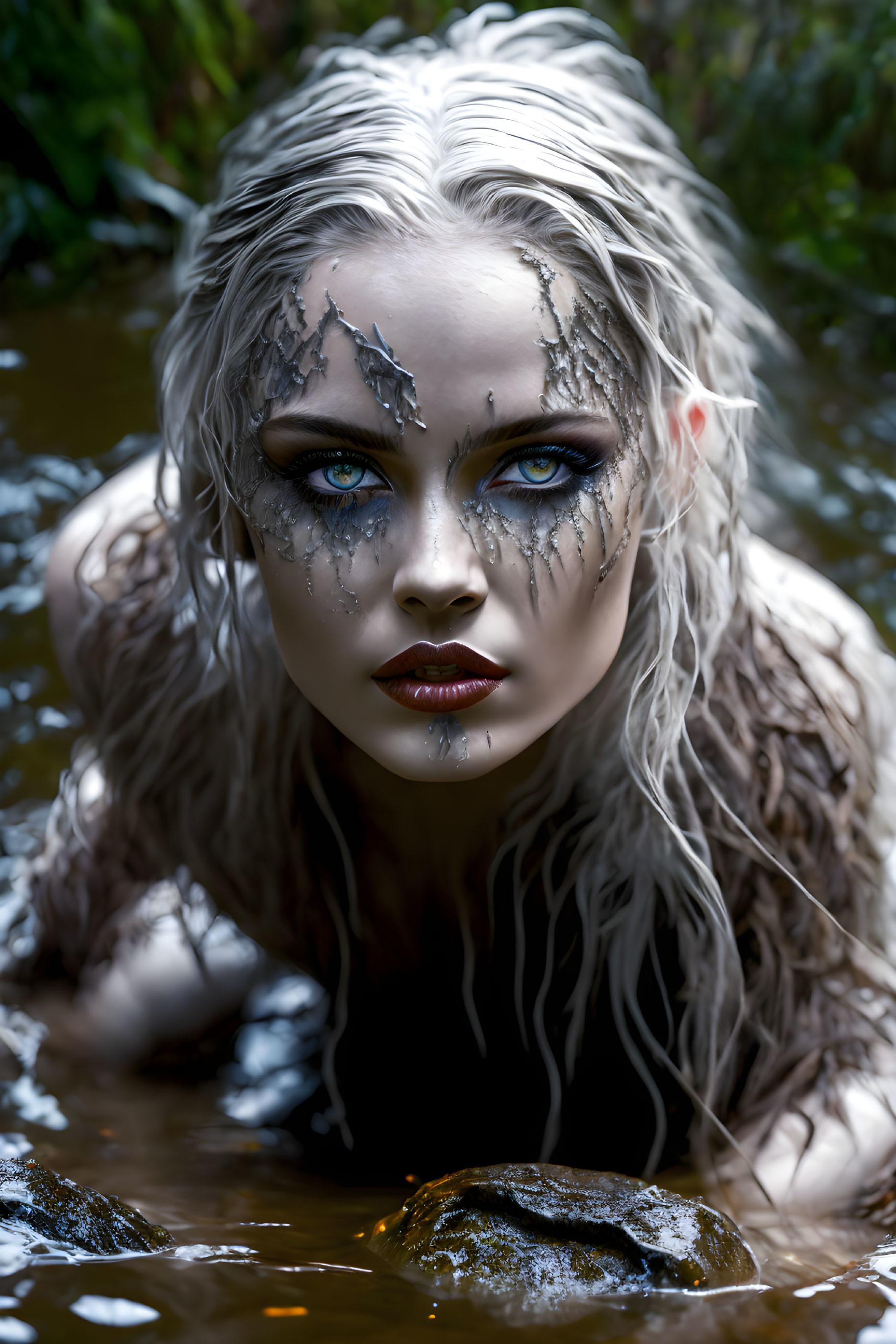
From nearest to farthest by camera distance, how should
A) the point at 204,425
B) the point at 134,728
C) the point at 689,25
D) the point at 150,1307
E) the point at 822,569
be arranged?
the point at 150,1307
the point at 204,425
the point at 134,728
the point at 822,569
the point at 689,25

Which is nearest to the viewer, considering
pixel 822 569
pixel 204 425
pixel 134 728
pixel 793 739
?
pixel 204 425

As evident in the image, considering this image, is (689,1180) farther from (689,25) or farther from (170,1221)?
(689,25)

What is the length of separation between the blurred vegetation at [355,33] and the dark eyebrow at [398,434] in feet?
6.42

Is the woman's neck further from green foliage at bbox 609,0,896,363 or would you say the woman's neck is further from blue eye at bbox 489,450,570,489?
green foliage at bbox 609,0,896,363

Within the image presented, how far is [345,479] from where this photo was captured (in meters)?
1.14

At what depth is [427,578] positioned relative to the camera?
3.49 ft

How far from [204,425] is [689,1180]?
2.81 feet

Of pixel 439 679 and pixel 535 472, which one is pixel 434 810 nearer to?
pixel 439 679

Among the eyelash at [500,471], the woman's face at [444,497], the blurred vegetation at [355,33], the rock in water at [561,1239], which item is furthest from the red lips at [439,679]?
the blurred vegetation at [355,33]

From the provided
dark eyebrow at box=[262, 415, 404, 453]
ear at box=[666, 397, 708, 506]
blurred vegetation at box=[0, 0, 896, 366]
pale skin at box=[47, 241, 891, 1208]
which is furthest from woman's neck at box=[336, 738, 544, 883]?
blurred vegetation at box=[0, 0, 896, 366]

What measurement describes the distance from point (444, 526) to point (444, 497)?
1.0 inches

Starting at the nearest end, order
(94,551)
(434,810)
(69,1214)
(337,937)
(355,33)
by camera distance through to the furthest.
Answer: (69,1214), (434,810), (337,937), (94,551), (355,33)

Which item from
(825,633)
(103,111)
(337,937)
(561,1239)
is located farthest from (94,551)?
(103,111)

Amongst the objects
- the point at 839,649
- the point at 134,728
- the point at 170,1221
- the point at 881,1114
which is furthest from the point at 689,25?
the point at 170,1221
